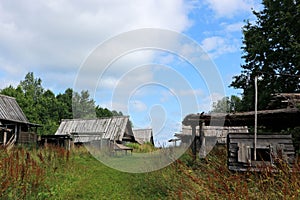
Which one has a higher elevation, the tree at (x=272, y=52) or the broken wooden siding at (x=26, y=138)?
the tree at (x=272, y=52)

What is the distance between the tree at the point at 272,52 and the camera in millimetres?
19797

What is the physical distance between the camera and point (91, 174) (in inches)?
380

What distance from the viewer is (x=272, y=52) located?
20.8 m

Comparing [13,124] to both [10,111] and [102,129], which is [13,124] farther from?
[102,129]

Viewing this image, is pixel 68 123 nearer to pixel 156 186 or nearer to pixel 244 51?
pixel 244 51

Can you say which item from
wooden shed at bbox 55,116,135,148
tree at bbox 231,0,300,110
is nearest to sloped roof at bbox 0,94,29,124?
wooden shed at bbox 55,116,135,148

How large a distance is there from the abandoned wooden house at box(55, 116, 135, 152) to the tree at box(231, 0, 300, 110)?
10.6m

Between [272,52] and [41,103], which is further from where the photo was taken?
[41,103]

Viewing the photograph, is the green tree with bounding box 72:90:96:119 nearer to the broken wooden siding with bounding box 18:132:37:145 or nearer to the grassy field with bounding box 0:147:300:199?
the grassy field with bounding box 0:147:300:199

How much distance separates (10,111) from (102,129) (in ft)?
26.0

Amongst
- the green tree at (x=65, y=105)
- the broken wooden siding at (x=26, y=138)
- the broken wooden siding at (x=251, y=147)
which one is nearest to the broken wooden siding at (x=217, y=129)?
the broken wooden siding at (x=251, y=147)

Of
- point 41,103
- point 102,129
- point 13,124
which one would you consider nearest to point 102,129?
point 102,129

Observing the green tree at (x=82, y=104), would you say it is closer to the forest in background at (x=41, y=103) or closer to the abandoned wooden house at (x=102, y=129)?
the abandoned wooden house at (x=102, y=129)

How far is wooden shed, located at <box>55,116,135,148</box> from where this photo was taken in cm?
2748
